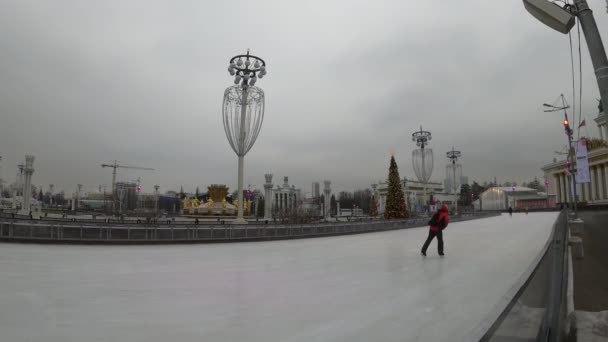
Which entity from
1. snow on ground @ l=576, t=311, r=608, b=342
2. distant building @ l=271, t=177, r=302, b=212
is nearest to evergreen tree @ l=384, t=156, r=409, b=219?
distant building @ l=271, t=177, r=302, b=212

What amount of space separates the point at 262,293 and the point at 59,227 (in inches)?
394

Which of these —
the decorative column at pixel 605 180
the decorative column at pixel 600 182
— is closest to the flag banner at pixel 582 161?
the decorative column at pixel 605 180

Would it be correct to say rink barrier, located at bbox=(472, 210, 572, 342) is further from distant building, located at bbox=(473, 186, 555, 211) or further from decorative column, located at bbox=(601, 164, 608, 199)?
distant building, located at bbox=(473, 186, 555, 211)

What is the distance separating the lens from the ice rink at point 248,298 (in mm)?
3645

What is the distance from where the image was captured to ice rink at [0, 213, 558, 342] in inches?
143

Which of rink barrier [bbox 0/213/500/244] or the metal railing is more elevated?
the metal railing

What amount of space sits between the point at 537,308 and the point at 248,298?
3693mm

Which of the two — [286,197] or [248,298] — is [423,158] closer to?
[248,298]

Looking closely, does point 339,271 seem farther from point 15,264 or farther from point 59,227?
point 59,227

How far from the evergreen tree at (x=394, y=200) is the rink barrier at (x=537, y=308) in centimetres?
2937

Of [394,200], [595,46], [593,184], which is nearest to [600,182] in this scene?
[593,184]

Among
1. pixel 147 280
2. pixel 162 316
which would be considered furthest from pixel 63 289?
pixel 162 316

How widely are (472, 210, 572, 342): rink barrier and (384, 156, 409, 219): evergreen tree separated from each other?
29367 mm

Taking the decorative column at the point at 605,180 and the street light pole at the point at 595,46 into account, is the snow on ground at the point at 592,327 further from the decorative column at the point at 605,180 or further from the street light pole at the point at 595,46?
the decorative column at the point at 605,180
